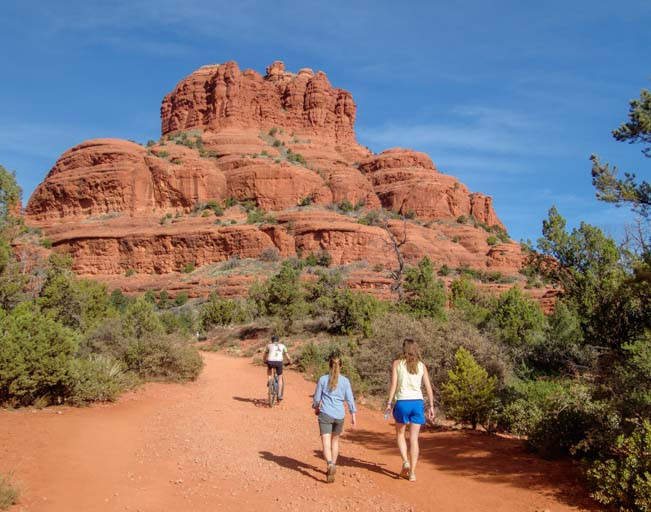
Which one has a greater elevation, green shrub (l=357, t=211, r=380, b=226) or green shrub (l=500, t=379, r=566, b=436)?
green shrub (l=357, t=211, r=380, b=226)

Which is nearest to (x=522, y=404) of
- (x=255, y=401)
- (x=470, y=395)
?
(x=470, y=395)

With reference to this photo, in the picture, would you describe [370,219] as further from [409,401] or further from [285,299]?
[409,401]

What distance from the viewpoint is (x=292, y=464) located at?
696 cm

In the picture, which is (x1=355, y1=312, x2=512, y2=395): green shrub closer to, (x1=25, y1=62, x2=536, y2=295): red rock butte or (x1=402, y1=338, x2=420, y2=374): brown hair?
(x1=402, y1=338, x2=420, y2=374): brown hair

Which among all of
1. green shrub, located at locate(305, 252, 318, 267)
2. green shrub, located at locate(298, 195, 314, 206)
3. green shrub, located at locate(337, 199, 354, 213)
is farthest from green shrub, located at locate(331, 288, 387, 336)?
green shrub, located at locate(337, 199, 354, 213)

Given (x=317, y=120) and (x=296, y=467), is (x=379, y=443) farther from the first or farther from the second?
(x=317, y=120)

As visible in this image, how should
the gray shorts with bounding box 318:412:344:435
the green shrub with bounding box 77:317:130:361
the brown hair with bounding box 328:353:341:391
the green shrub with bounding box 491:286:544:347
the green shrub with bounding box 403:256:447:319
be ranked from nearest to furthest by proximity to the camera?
the gray shorts with bounding box 318:412:344:435 → the brown hair with bounding box 328:353:341:391 → the green shrub with bounding box 77:317:130:361 → the green shrub with bounding box 491:286:544:347 → the green shrub with bounding box 403:256:447:319

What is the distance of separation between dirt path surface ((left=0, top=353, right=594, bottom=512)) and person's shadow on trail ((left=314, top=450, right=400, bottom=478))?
0.05ft

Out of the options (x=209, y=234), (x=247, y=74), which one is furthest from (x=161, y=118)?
(x=209, y=234)

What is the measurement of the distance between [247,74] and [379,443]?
86.6m

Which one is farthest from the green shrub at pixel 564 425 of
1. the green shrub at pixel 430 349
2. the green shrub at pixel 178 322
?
the green shrub at pixel 178 322

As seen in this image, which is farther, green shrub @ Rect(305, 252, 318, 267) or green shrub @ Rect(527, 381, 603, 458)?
green shrub @ Rect(305, 252, 318, 267)

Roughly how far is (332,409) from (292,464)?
1.13 meters

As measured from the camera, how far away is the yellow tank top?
6368mm
